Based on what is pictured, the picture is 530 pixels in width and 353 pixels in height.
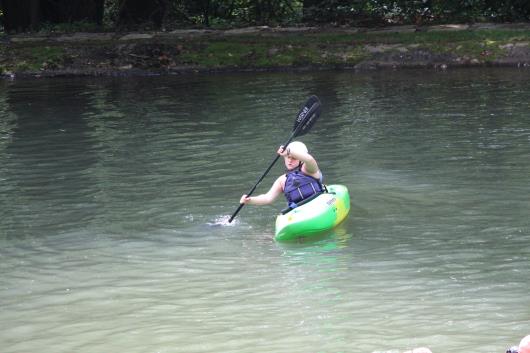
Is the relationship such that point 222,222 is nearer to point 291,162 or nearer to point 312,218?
point 291,162

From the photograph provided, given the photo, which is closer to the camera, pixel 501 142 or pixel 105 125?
pixel 501 142

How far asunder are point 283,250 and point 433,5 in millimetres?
17248

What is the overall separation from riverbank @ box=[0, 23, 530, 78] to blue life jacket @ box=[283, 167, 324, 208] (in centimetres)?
1172

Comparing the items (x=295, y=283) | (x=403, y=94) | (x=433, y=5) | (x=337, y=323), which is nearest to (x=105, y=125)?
(x=403, y=94)

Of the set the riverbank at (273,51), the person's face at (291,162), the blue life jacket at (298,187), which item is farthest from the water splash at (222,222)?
the riverbank at (273,51)

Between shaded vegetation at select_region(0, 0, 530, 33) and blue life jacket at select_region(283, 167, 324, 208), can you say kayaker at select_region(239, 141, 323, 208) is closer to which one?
blue life jacket at select_region(283, 167, 324, 208)

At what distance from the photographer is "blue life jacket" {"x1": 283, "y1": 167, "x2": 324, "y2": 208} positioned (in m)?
8.91

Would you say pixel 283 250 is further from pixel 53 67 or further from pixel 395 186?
pixel 53 67

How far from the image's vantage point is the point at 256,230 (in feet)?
29.8

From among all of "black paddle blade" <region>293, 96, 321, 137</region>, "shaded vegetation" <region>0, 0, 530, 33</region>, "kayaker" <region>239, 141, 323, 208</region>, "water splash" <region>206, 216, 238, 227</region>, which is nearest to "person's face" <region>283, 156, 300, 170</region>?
"kayaker" <region>239, 141, 323, 208</region>

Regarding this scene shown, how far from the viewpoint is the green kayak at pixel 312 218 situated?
8516mm

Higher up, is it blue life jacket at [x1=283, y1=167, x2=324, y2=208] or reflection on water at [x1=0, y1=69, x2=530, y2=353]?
blue life jacket at [x1=283, y1=167, x2=324, y2=208]

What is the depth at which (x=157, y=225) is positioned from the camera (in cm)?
923

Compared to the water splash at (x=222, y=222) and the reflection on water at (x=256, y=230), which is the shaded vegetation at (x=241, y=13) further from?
the water splash at (x=222, y=222)
